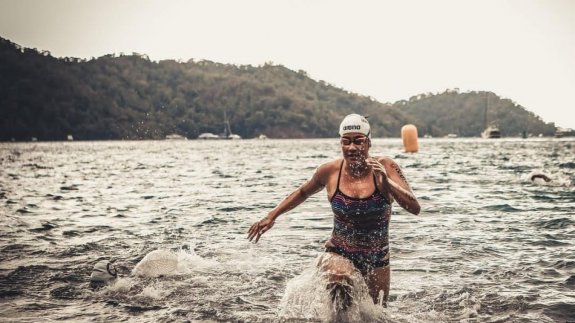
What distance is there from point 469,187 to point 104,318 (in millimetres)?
18931

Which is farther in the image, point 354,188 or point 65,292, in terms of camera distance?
point 65,292

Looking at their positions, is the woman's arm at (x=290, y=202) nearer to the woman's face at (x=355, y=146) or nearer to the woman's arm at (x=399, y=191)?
the woman's face at (x=355, y=146)

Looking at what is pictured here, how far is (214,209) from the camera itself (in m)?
16.2

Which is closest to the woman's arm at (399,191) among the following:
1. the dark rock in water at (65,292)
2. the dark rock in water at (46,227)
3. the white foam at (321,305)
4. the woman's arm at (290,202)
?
the woman's arm at (290,202)

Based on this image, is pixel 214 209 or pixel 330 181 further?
pixel 214 209

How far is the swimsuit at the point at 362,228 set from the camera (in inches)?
222

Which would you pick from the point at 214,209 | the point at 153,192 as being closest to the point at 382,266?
the point at 214,209

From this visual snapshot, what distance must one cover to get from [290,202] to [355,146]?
1207 mm

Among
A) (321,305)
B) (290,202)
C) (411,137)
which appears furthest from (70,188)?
(321,305)

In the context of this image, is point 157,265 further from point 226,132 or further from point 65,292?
point 226,132

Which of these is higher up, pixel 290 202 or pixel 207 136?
pixel 207 136

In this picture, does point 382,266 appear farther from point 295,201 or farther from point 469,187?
point 469,187

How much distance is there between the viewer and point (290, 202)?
6168 millimetres

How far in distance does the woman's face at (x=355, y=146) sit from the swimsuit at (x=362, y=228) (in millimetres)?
341
